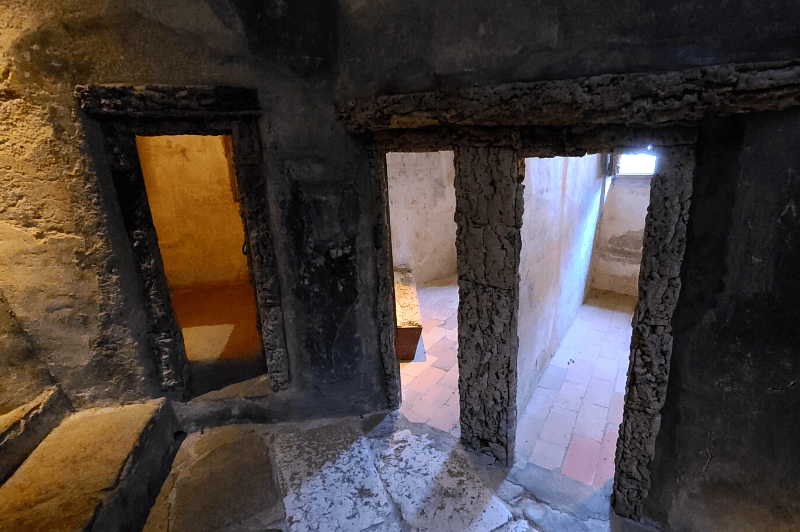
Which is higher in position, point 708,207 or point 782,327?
point 708,207

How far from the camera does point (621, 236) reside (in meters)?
8.61

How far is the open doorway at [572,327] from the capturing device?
3932 mm

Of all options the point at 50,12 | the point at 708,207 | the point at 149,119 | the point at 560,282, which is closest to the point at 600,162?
the point at 560,282

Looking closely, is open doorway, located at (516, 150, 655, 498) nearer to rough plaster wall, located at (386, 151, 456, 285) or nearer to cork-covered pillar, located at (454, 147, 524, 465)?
cork-covered pillar, located at (454, 147, 524, 465)

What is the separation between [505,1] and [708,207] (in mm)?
1542

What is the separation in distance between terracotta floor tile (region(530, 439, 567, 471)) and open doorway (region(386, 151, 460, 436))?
1.23 m

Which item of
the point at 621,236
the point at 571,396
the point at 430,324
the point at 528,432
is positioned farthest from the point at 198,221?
the point at 621,236

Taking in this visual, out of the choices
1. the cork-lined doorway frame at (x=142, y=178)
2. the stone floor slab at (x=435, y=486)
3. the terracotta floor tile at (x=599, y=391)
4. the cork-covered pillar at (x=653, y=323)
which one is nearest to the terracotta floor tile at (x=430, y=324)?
the terracotta floor tile at (x=599, y=391)

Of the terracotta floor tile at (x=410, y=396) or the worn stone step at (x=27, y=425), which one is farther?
the terracotta floor tile at (x=410, y=396)

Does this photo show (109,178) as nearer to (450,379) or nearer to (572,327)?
(450,379)

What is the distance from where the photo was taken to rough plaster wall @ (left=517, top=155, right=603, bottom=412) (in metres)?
4.10

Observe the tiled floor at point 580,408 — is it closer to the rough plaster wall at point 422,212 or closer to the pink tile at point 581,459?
the pink tile at point 581,459

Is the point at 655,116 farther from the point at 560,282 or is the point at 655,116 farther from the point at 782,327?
the point at 560,282

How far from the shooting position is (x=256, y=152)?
2.90 metres
